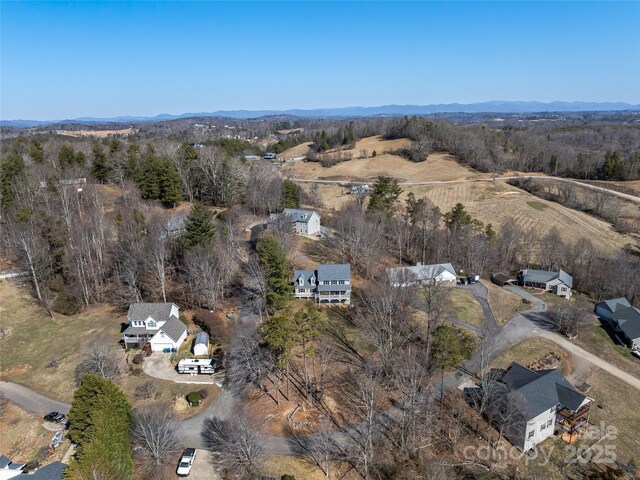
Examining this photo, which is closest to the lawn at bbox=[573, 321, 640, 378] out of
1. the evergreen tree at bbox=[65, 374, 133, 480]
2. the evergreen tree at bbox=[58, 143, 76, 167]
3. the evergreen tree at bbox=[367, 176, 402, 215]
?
the evergreen tree at bbox=[367, 176, 402, 215]

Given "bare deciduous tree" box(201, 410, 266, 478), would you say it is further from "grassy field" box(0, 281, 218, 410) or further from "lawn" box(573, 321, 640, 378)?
"lawn" box(573, 321, 640, 378)

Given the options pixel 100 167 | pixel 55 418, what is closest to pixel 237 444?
pixel 55 418

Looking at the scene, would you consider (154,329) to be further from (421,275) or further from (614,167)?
(614,167)

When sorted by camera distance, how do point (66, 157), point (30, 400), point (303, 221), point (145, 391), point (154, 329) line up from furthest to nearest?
point (66, 157) < point (303, 221) < point (154, 329) < point (30, 400) < point (145, 391)

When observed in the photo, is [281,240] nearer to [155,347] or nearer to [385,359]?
[155,347]

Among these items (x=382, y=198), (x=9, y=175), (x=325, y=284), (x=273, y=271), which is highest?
(x=9, y=175)

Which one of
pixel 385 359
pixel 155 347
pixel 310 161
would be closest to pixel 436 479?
pixel 385 359
